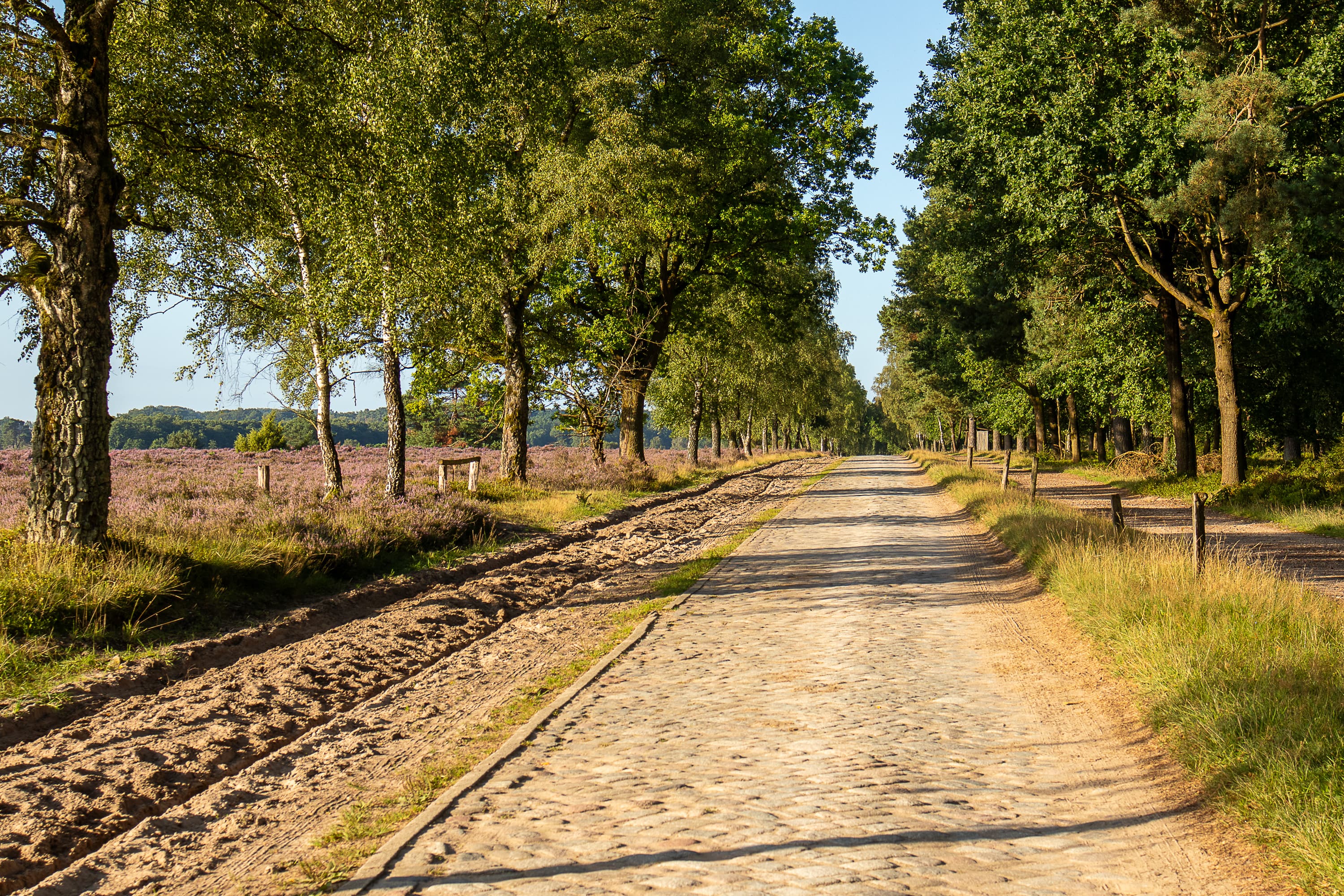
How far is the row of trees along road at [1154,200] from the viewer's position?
18766 millimetres

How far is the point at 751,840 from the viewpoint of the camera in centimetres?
471

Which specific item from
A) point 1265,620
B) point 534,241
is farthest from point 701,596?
point 534,241

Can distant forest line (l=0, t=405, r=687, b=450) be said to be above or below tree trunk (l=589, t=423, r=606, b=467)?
above

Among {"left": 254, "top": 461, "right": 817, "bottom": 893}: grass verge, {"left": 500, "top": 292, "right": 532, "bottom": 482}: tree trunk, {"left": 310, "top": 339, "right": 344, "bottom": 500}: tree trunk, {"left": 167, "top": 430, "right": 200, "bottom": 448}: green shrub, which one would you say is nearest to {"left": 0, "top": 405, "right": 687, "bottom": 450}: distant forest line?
{"left": 167, "top": 430, "right": 200, "bottom": 448}: green shrub

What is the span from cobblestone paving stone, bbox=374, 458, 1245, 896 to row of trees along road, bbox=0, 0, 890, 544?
7385mm

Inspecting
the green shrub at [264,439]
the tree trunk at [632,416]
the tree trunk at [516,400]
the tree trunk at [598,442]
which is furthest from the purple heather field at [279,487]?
the green shrub at [264,439]

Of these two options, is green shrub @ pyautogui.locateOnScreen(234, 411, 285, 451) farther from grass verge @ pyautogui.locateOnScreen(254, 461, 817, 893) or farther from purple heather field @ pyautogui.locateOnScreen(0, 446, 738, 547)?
grass verge @ pyautogui.locateOnScreen(254, 461, 817, 893)

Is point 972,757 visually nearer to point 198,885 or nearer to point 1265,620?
point 1265,620

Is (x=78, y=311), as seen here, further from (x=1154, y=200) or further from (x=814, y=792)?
(x=1154, y=200)

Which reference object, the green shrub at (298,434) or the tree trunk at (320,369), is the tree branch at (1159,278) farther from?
the green shrub at (298,434)

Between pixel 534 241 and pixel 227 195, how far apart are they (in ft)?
38.9

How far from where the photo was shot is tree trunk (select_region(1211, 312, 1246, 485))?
24.0m

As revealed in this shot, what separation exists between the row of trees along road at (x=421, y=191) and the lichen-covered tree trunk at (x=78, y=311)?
1.2 inches

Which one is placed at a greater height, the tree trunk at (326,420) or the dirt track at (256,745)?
the tree trunk at (326,420)
